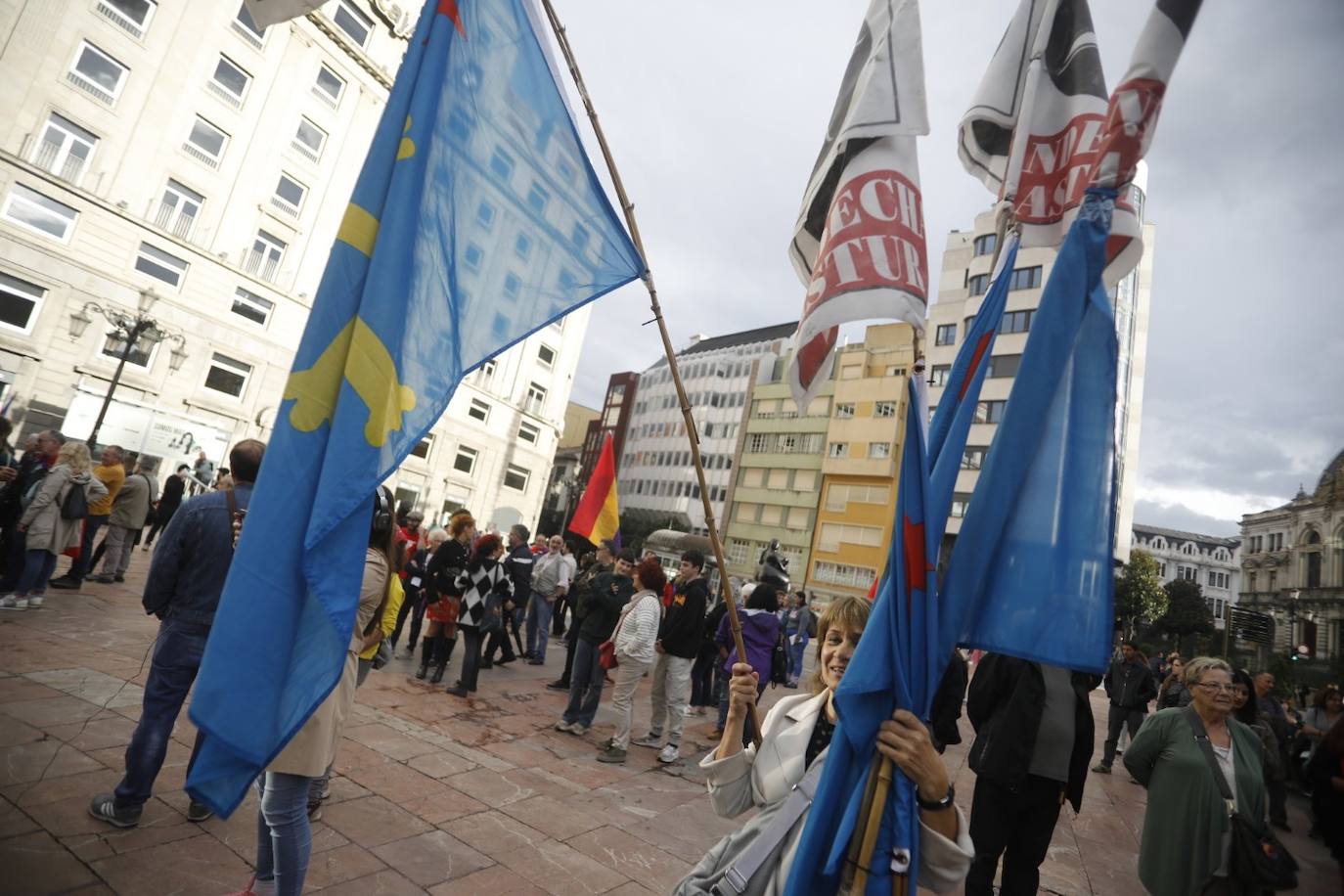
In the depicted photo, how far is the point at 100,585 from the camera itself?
912 centimetres

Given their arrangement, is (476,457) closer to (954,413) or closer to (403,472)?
(403,472)

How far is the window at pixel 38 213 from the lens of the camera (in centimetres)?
2088

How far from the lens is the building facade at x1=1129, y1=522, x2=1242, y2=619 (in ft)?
336

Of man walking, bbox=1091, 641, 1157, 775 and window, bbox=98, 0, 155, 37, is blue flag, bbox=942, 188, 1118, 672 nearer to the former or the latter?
man walking, bbox=1091, 641, 1157, 775

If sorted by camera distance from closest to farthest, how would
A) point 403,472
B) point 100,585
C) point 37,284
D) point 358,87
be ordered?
point 100,585 → point 37,284 → point 358,87 → point 403,472

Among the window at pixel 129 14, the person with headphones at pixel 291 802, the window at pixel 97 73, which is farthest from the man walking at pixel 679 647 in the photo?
the window at pixel 129 14

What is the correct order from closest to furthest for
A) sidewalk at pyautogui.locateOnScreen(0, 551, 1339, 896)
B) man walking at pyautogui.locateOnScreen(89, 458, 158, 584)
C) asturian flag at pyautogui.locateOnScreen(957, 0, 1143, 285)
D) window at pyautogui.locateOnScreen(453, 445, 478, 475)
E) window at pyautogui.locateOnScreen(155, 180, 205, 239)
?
1. asturian flag at pyautogui.locateOnScreen(957, 0, 1143, 285)
2. sidewalk at pyautogui.locateOnScreen(0, 551, 1339, 896)
3. man walking at pyautogui.locateOnScreen(89, 458, 158, 584)
4. window at pyautogui.locateOnScreen(155, 180, 205, 239)
5. window at pyautogui.locateOnScreen(453, 445, 478, 475)

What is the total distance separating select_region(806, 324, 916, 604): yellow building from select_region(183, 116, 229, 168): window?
37.6m

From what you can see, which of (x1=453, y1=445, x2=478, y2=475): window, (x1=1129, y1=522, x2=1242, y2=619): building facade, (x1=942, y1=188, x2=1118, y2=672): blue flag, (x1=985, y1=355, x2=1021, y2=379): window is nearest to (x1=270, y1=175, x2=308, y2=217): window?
(x1=453, y1=445, x2=478, y2=475): window

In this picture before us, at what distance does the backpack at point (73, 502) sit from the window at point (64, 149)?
22.0 metres

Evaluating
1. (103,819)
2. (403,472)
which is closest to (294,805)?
(103,819)

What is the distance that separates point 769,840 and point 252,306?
3219 centimetres

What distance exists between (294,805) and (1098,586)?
299 centimetres

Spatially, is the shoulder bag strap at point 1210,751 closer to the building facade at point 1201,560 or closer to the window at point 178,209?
the window at point 178,209
